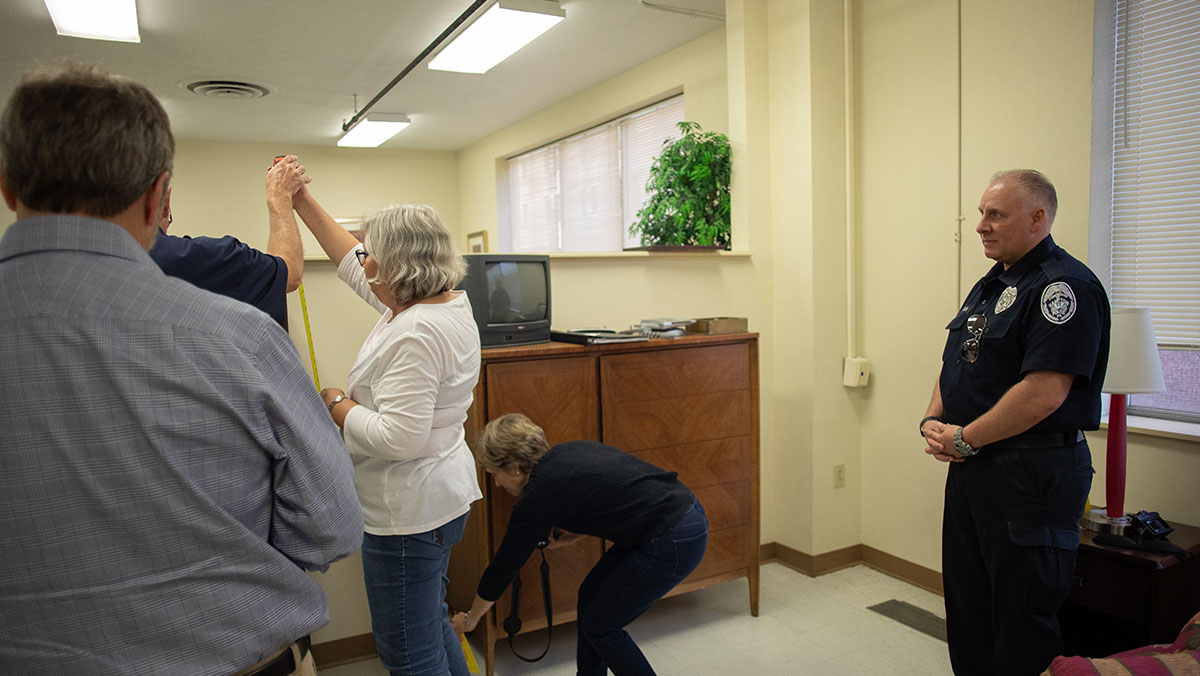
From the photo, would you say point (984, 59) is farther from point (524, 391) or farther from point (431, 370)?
point (431, 370)

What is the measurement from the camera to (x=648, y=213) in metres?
4.06

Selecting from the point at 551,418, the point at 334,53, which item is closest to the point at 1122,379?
the point at 551,418

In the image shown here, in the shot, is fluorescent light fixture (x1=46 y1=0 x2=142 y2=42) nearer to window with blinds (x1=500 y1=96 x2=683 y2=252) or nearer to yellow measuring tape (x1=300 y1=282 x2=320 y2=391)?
yellow measuring tape (x1=300 y1=282 x2=320 y2=391)

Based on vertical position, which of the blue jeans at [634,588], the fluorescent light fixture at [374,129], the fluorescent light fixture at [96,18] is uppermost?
the fluorescent light fixture at [374,129]

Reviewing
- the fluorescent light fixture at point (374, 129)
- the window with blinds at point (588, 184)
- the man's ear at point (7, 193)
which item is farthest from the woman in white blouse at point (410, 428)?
the fluorescent light fixture at point (374, 129)

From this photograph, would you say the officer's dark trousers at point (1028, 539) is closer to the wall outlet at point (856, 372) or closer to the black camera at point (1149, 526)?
the black camera at point (1149, 526)

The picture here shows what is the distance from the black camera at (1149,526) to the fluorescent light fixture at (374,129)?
575 cm

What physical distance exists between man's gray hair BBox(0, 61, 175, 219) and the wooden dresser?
1783 millimetres

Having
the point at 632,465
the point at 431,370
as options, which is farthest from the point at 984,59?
the point at 431,370

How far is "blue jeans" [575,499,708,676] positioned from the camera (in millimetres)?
2135

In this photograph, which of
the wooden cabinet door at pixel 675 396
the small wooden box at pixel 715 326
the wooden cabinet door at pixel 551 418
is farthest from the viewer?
the small wooden box at pixel 715 326

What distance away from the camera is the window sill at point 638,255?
3.32m

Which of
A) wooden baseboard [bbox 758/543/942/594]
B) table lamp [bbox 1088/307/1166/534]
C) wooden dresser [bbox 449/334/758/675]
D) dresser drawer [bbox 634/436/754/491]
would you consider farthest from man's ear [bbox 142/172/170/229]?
wooden baseboard [bbox 758/543/942/594]

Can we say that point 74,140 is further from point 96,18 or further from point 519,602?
point 96,18
